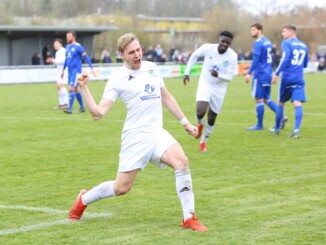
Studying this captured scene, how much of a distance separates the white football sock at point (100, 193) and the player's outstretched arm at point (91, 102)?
79 cm

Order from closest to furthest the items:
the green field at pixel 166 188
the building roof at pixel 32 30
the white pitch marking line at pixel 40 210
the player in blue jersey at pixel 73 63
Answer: the green field at pixel 166 188 < the white pitch marking line at pixel 40 210 < the player in blue jersey at pixel 73 63 < the building roof at pixel 32 30

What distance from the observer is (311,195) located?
929 centimetres

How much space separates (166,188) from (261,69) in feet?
26.0

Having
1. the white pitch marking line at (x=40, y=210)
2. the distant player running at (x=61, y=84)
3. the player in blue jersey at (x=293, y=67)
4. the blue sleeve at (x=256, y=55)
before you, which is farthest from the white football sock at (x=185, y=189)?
the distant player running at (x=61, y=84)

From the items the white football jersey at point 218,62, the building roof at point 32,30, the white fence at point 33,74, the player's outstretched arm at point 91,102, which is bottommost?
the white fence at point 33,74

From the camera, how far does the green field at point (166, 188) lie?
745 cm

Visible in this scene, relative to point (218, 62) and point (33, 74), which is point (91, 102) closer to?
point (218, 62)

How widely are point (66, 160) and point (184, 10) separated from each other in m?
97.4

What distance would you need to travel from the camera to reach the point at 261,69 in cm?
1734

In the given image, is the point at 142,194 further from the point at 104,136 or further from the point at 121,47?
the point at 104,136

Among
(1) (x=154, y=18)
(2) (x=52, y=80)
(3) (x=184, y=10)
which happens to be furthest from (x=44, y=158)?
(3) (x=184, y=10)

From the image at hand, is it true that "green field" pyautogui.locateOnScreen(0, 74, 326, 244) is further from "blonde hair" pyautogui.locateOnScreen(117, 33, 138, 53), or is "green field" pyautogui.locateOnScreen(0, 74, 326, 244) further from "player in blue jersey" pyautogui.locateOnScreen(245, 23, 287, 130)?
"blonde hair" pyautogui.locateOnScreen(117, 33, 138, 53)

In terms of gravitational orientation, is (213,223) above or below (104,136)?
above

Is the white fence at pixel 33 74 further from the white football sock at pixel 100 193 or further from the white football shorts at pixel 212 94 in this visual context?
the white football sock at pixel 100 193
